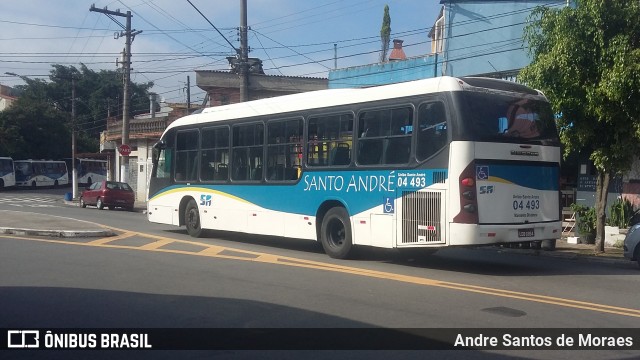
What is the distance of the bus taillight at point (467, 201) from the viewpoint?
11.8 meters

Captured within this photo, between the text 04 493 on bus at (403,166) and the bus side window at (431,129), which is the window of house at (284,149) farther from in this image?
the bus side window at (431,129)

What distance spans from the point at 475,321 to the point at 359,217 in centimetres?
562

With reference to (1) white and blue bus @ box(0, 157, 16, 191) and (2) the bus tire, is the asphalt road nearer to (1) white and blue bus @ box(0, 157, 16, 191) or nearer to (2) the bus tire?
(2) the bus tire

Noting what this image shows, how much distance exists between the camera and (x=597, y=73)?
15211 mm

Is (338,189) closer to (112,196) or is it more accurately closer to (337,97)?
(337,97)

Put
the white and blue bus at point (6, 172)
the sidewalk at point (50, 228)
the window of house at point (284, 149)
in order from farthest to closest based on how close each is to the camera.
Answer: the white and blue bus at point (6, 172), the sidewalk at point (50, 228), the window of house at point (284, 149)

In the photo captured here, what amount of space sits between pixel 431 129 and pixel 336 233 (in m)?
3.50

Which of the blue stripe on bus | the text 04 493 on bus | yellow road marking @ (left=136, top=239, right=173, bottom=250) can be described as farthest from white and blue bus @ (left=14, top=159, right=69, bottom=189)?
the text 04 493 on bus

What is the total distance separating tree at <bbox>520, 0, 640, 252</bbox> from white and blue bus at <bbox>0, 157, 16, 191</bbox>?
52100mm

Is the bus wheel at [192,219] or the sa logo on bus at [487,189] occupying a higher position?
the sa logo on bus at [487,189]

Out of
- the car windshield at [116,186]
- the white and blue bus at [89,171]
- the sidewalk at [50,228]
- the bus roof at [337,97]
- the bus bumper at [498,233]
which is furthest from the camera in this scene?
the white and blue bus at [89,171]

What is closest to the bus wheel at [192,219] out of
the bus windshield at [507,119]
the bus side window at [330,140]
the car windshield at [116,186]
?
the bus side window at [330,140]

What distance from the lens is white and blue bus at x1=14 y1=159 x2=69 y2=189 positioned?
60844 millimetres

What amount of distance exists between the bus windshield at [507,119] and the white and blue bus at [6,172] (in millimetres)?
53874
